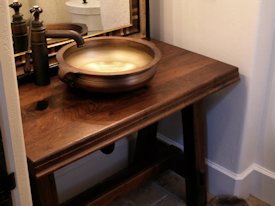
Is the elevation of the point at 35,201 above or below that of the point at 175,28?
below

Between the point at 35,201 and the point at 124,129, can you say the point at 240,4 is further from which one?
the point at 35,201

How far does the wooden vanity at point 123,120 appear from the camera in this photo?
1.12m

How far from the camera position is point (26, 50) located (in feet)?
4.69

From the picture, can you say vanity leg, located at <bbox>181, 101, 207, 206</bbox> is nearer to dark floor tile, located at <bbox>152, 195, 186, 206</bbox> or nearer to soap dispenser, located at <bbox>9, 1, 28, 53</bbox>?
dark floor tile, located at <bbox>152, 195, 186, 206</bbox>

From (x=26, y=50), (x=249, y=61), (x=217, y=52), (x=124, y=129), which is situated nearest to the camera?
(x=124, y=129)

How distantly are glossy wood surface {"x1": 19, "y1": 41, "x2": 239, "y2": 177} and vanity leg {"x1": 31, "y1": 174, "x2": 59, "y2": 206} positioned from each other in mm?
107

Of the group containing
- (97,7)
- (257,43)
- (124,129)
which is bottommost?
(124,129)

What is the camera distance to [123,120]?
3.94ft

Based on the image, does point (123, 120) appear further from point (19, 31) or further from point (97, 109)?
point (19, 31)

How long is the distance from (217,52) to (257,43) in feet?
0.59

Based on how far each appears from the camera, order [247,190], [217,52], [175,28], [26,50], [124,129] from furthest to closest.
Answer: [247,190]
[175,28]
[217,52]
[26,50]
[124,129]

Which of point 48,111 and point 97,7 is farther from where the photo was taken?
point 97,7

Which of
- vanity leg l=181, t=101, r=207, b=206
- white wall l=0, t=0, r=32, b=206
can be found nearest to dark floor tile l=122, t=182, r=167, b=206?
vanity leg l=181, t=101, r=207, b=206

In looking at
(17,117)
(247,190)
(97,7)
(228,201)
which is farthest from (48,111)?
(247,190)
